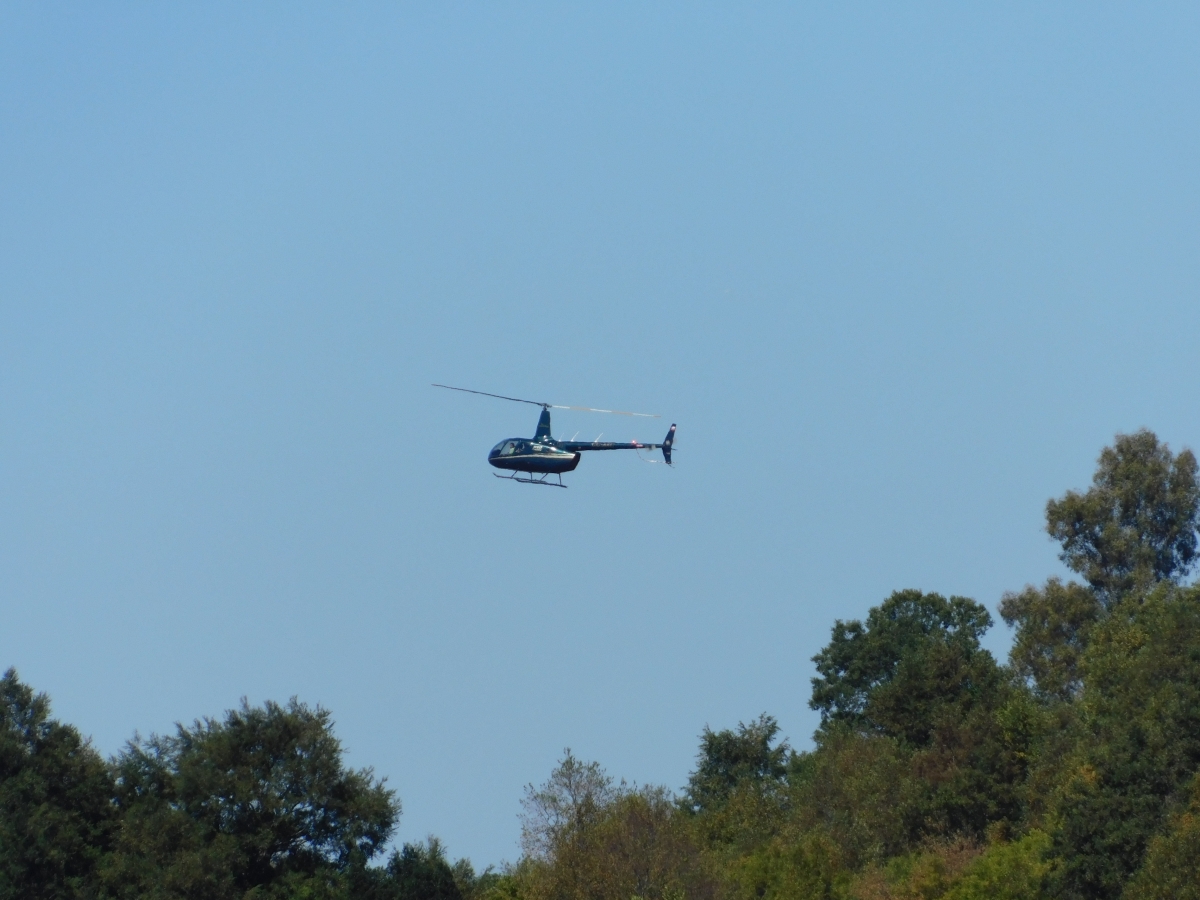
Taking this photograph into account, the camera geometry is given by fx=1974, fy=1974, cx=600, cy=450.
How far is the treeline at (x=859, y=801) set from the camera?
6284 centimetres

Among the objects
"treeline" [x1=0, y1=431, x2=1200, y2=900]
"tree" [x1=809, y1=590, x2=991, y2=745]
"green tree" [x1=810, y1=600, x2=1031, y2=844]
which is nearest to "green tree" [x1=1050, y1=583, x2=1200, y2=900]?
"treeline" [x1=0, y1=431, x2=1200, y2=900]

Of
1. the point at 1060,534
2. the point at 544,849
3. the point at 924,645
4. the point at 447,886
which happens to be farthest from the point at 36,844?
the point at 924,645

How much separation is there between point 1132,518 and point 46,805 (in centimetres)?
5325

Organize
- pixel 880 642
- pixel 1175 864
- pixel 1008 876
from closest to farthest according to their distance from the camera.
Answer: pixel 1175 864
pixel 1008 876
pixel 880 642

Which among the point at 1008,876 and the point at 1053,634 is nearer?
the point at 1008,876

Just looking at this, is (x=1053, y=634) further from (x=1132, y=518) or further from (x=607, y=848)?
(x=607, y=848)

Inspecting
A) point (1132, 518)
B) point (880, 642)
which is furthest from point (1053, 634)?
point (880, 642)

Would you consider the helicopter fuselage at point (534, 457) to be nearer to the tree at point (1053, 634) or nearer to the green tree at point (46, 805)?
the green tree at point (46, 805)

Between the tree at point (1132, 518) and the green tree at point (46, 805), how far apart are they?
48.5 meters

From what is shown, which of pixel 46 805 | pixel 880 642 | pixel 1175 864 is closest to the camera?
pixel 1175 864

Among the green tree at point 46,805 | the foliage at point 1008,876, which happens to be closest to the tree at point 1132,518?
the foliage at point 1008,876

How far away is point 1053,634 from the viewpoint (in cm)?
9656

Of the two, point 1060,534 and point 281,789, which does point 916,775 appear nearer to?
point 1060,534

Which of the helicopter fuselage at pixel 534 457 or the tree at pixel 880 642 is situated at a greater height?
the tree at pixel 880 642
